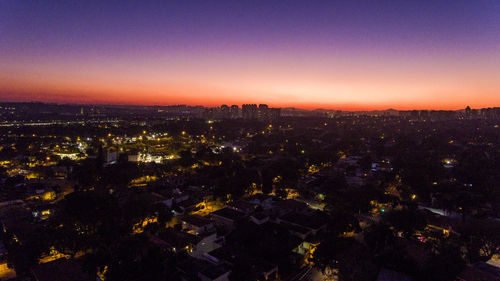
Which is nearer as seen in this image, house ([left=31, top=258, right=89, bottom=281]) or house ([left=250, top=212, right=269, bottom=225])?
house ([left=31, top=258, right=89, bottom=281])

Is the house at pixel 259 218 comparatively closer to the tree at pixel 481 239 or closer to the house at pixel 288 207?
the house at pixel 288 207

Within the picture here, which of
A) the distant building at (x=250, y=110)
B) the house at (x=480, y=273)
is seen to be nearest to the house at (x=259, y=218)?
the house at (x=480, y=273)

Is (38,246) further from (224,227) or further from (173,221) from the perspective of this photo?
(224,227)

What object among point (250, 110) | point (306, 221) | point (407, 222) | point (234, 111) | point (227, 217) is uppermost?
point (250, 110)

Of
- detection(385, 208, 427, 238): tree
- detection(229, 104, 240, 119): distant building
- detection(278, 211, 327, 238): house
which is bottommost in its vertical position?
detection(278, 211, 327, 238): house

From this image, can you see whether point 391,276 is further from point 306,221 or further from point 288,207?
point 288,207

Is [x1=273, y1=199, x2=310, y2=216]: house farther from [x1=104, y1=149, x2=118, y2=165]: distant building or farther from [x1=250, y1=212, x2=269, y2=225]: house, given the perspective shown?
[x1=104, y1=149, x2=118, y2=165]: distant building

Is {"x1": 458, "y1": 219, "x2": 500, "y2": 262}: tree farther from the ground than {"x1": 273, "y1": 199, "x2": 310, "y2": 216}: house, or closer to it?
farther from the ground

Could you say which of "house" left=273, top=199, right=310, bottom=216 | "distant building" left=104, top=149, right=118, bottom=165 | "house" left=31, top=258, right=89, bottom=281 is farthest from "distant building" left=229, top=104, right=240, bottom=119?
"house" left=31, top=258, right=89, bottom=281

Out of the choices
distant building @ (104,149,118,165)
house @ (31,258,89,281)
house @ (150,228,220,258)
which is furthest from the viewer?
distant building @ (104,149,118,165)

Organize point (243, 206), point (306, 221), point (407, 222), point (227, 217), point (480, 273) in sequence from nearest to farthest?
point (480, 273) → point (407, 222) → point (306, 221) → point (227, 217) → point (243, 206)

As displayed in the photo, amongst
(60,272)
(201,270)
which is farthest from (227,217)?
(60,272)
